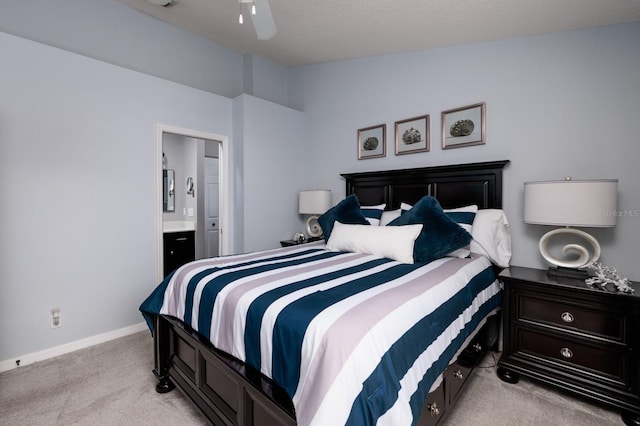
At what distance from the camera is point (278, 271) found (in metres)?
1.81

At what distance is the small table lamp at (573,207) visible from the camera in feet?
6.26

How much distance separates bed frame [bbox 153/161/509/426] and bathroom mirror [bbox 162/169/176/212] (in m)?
2.94

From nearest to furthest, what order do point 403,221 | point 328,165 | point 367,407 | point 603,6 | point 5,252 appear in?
point 367,407, point 603,6, point 5,252, point 403,221, point 328,165

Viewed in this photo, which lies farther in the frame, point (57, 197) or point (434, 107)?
point (434, 107)

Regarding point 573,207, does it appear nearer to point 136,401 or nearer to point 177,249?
point 136,401

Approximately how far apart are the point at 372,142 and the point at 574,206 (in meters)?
2.10

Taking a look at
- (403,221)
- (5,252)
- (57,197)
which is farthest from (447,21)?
(5,252)

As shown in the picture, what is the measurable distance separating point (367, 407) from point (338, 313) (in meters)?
0.32

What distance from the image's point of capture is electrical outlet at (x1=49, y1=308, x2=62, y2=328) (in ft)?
8.32

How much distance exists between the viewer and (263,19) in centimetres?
183

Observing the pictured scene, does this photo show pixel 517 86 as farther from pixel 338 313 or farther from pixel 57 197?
pixel 57 197

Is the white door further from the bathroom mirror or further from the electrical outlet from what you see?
the electrical outlet

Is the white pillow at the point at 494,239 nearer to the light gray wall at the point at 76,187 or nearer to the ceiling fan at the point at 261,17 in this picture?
the ceiling fan at the point at 261,17

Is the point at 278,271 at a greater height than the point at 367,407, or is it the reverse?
the point at 278,271
